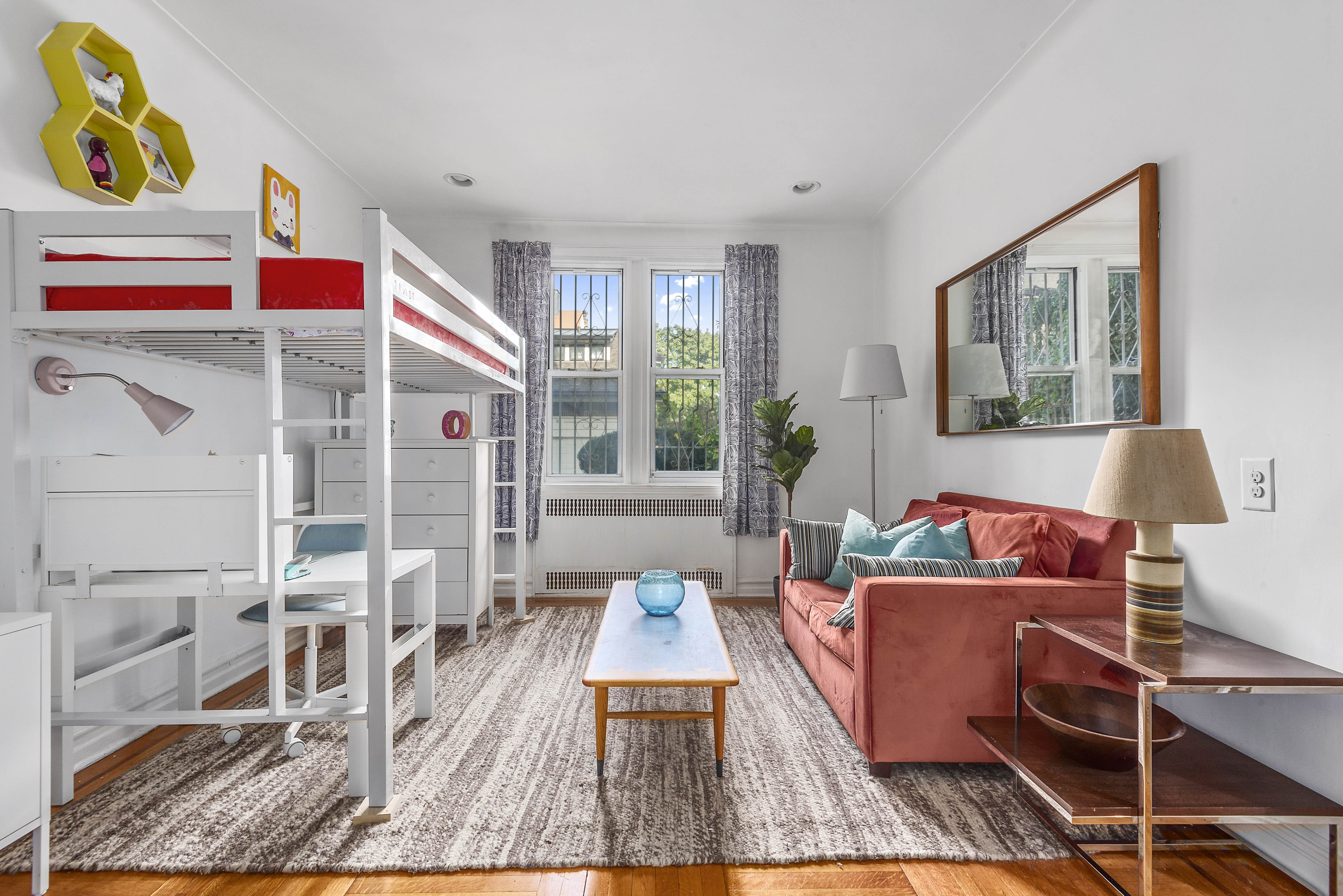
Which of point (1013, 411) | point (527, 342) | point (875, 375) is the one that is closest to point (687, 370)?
point (527, 342)

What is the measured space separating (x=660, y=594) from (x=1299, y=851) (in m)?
1.86

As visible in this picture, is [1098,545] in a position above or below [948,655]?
above

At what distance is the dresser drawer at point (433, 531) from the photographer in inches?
134

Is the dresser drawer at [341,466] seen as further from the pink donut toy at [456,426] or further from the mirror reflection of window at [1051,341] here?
the mirror reflection of window at [1051,341]

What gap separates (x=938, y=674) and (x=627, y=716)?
3.14 ft

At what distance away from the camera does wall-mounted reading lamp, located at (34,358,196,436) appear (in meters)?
1.69

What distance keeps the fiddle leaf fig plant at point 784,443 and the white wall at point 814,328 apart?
0.34m

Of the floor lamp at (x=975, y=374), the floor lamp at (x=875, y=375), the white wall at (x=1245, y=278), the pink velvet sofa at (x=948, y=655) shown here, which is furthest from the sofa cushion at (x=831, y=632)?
the floor lamp at (x=875, y=375)

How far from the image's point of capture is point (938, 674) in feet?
6.12

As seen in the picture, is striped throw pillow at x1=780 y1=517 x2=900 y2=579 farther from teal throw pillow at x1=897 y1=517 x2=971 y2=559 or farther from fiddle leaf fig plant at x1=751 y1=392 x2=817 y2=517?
fiddle leaf fig plant at x1=751 y1=392 x2=817 y2=517

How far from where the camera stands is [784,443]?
400 centimetres

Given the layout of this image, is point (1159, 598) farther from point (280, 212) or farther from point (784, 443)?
point (280, 212)

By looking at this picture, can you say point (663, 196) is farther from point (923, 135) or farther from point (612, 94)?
point (923, 135)

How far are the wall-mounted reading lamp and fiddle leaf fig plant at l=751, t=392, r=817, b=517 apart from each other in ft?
9.73
